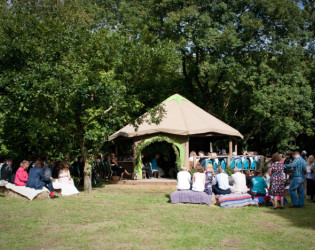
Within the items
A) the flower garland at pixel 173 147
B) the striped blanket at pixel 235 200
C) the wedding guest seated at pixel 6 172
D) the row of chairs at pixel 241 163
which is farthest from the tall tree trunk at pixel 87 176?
the row of chairs at pixel 241 163

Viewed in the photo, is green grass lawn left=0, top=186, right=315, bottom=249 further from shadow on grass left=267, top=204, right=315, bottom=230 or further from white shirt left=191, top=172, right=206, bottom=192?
white shirt left=191, top=172, right=206, bottom=192

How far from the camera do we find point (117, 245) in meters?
6.18

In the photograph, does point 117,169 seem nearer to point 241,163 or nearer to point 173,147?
point 173,147

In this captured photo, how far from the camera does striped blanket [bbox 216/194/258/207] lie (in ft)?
33.5

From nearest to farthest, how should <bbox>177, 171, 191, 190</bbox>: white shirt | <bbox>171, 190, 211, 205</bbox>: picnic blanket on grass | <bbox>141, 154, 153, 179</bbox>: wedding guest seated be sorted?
<bbox>171, 190, 211, 205</bbox>: picnic blanket on grass, <bbox>177, 171, 191, 190</bbox>: white shirt, <bbox>141, 154, 153, 179</bbox>: wedding guest seated

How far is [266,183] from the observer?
10859 mm

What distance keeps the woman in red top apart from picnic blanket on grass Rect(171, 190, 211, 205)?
4.86m

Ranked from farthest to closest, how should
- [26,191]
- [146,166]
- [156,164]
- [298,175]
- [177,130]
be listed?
[156,164] → [146,166] → [177,130] → [26,191] → [298,175]

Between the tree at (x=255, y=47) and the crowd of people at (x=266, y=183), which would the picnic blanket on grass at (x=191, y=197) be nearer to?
the crowd of people at (x=266, y=183)

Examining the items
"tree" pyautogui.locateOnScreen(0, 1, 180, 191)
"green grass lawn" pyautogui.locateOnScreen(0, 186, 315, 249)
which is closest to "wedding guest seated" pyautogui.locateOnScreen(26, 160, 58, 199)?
"green grass lawn" pyautogui.locateOnScreen(0, 186, 315, 249)

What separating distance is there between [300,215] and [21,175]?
8.39 metres

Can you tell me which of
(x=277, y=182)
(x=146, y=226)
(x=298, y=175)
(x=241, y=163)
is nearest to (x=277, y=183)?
(x=277, y=182)

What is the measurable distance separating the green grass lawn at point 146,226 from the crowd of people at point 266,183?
1.79 feet

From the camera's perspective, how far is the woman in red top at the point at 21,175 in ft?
38.5
